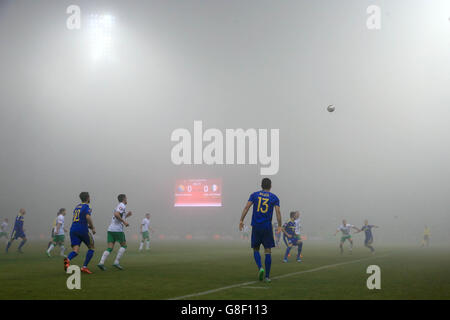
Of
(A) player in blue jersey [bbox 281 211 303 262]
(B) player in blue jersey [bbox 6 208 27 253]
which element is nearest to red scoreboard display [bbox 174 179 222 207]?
(B) player in blue jersey [bbox 6 208 27 253]

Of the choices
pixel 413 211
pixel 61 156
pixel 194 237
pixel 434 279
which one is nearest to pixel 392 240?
pixel 413 211

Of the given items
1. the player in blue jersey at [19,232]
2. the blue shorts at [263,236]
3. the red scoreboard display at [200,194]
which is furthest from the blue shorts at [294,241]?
the red scoreboard display at [200,194]

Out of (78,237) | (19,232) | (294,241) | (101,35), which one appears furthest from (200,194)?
(78,237)

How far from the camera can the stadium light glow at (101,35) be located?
160ft

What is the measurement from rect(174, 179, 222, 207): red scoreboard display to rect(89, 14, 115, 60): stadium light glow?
18480 mm

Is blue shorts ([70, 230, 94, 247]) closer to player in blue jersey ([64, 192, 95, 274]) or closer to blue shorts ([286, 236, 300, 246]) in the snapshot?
player in blue jersey ([64, 192, 95, 274])

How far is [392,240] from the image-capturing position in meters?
65.4

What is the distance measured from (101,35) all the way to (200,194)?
2177 cm

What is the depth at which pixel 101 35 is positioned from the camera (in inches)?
1946

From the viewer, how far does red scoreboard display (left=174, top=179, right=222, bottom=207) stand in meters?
59.0

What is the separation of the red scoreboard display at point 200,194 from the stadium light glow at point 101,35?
1848 cm

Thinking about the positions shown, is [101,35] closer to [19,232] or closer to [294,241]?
[19,232]
